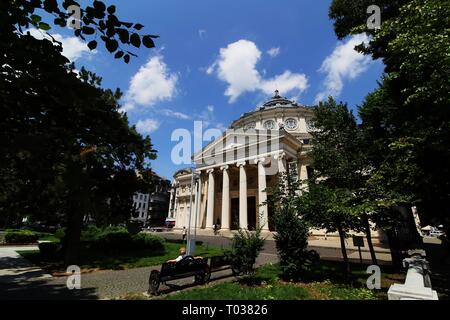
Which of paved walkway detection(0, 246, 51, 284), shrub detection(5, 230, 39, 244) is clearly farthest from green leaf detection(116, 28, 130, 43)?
shrub detection(5, 230, 39, 244)

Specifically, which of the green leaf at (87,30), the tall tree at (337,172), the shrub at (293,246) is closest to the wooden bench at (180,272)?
the shrub at (293,246)

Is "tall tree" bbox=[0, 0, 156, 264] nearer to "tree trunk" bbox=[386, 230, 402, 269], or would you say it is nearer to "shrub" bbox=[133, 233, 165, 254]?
"tree trunk" bbox=[386, 230, 402, 269]

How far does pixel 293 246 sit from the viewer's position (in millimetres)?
10102

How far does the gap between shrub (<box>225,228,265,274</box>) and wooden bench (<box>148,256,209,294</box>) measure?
3.70ft

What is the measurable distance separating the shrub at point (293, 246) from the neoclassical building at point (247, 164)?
18.6 metres

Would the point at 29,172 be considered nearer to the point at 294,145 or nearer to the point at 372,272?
the point at 372,272

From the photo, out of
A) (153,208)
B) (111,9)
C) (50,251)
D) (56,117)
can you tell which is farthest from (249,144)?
(153,208)

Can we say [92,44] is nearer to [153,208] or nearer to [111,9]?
[111,9]

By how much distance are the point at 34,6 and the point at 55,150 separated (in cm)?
153

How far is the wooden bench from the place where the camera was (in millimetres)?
8359

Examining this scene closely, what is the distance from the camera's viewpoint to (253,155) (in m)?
37.7

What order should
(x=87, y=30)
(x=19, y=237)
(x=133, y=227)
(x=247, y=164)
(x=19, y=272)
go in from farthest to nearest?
1. (x=247, y=164)
2. (x=19, y=237)
3. (x=19, y=272)
4. (x=87, y=30)
5. (x=133, y=227)

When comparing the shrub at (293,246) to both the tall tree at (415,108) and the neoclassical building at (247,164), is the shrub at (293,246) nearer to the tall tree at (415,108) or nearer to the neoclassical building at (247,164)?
the tall tree at (415,108)

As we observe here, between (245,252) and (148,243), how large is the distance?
12283 millimetres
